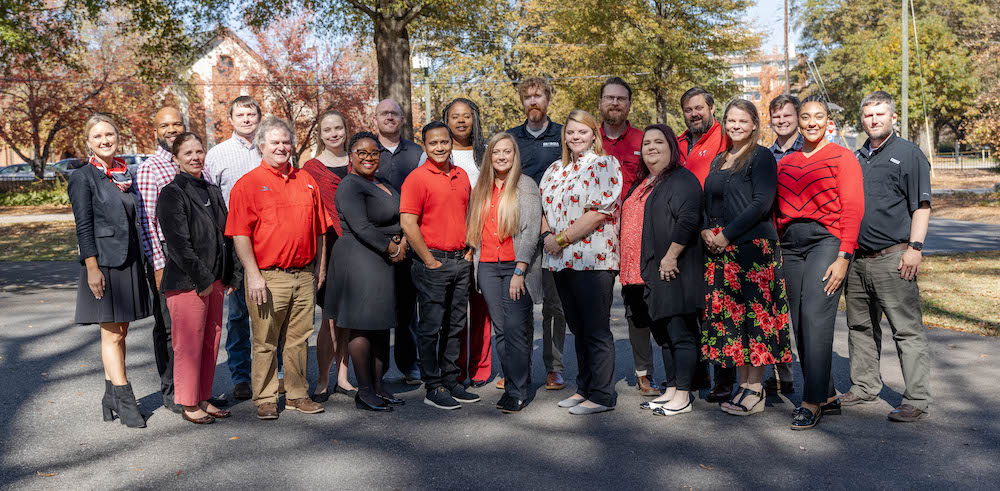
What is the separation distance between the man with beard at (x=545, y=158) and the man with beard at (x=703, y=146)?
1028 mm

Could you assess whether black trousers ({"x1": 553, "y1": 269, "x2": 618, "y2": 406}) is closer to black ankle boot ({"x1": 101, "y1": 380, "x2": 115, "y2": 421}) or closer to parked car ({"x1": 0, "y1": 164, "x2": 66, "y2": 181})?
black ankle boot ({"x1": 101, "y1": 380, "x2": 115, "y2": 421})

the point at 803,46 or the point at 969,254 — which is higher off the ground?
the point at 803,46

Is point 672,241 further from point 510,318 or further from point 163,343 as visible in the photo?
point 163,343

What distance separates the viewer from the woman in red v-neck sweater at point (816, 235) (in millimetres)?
4984

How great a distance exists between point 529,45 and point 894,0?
1298 inches

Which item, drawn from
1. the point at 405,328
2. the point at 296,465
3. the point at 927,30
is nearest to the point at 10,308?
the point at 405,328

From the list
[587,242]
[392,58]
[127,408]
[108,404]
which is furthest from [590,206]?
[392,58]

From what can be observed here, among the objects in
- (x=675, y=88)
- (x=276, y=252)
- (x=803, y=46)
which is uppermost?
(x=803, y=46)

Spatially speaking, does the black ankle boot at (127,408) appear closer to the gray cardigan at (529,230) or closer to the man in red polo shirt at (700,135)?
the gray cardigan at (529,230)

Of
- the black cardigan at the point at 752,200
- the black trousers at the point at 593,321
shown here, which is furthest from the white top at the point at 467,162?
the black cardigan at the point at 752,200

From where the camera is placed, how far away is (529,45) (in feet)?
109

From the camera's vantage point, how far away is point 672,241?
5250mm

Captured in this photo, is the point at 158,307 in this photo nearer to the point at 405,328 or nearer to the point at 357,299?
the point at 357,299

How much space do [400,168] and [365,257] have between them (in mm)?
1134
